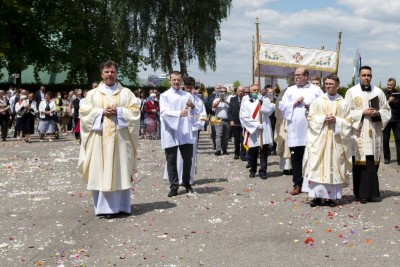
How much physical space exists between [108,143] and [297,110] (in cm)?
352

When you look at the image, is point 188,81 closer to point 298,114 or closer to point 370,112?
point 298,114

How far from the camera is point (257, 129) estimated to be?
531 inches

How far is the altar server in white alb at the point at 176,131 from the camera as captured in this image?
10.8 m

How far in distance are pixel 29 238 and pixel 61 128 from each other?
23.6 m

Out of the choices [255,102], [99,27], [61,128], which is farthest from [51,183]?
[99,27]

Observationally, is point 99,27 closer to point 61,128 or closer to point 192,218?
point 61,128

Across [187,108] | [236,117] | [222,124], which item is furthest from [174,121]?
[222,124]

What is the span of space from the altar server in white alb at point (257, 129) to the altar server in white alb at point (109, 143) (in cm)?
452

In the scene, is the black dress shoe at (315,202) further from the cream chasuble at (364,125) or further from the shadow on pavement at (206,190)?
the shadow on pavement at (206,190)

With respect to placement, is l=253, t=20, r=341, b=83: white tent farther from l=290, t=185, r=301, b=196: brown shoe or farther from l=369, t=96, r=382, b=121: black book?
→ l=369, t=96, r=382, b=121: black book

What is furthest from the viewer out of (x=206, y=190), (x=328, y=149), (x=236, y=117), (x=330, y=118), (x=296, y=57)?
(x=236, y=117)

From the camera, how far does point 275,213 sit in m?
9.15

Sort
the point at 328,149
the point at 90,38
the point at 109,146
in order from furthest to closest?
the point at 90,38
the point at 328,149
the point at 109,146

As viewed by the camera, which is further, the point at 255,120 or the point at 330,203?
the point at 255,120
